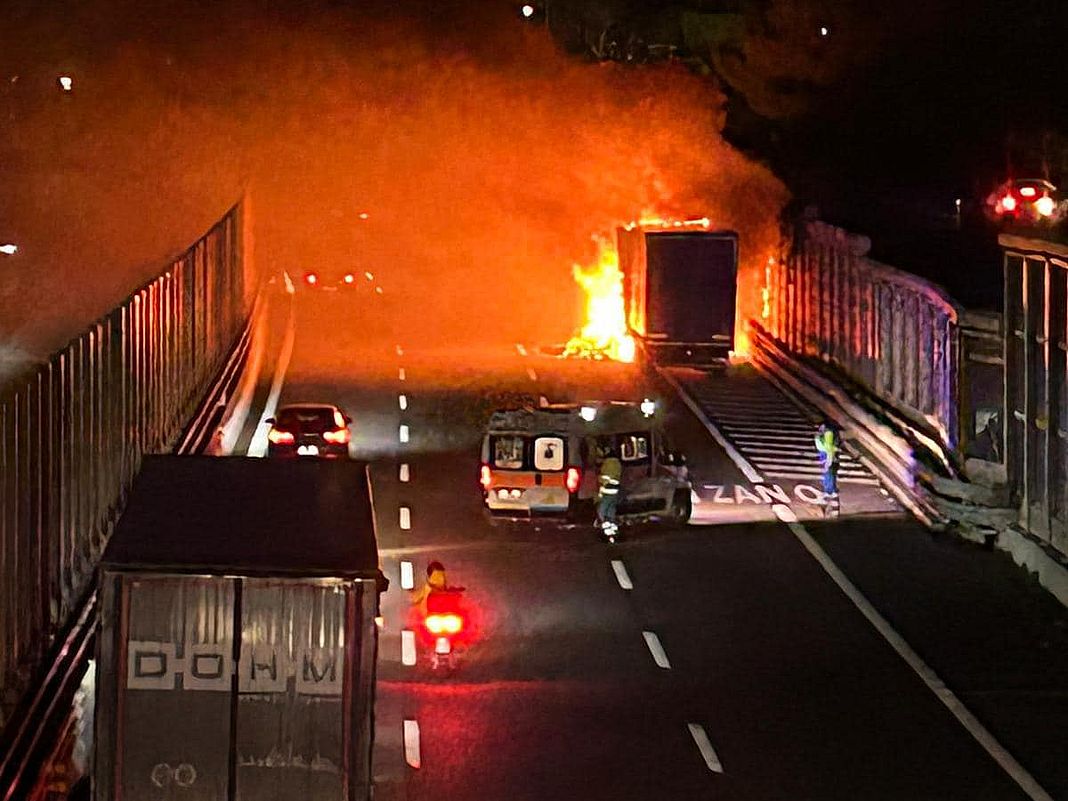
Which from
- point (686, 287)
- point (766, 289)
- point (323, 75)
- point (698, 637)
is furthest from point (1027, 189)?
point (323, 75)

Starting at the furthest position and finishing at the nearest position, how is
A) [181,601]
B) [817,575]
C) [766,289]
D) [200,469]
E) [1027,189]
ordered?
1. [766,289]
2. [1027,189]
3. [817,575]
4. [200,469]
5. [181,601]

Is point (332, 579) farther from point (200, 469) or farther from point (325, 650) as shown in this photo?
point (200, 469)

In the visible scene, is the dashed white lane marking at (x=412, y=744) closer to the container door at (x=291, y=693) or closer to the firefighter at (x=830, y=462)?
the container door at (x=291, y=693)

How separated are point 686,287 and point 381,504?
17.2 meters

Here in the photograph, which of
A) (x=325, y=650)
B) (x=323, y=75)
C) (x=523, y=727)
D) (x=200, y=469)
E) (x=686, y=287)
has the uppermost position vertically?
(x=323, y=75)

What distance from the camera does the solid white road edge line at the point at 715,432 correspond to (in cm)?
3753

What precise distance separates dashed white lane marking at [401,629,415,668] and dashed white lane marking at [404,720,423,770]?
273cm

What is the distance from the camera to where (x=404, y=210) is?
89688 mm

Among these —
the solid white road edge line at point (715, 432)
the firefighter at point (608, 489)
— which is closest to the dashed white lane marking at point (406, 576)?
the firefighter at point (608, 489)

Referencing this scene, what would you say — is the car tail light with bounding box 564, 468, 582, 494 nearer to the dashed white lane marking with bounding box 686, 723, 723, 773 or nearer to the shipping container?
the dashed white lane marking with bounding box 686, 723, 723, 773

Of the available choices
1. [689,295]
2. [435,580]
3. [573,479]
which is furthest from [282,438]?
[689,295]

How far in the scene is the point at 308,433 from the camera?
36.9 metres

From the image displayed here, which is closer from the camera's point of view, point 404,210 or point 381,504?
point 381,504

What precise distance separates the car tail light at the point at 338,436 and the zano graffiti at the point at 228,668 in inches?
903
